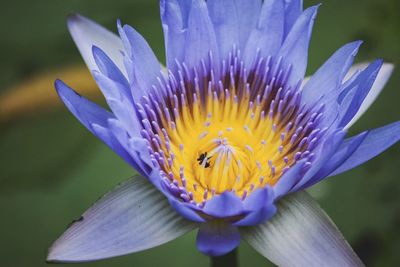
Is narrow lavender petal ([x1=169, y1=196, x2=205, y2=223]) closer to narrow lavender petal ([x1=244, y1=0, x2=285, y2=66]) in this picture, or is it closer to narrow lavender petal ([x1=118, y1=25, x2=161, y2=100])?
narrow lavender petal ([x1=118, y1=25, x2=161, y2=100])

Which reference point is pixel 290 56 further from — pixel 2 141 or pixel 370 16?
pixel 2 141

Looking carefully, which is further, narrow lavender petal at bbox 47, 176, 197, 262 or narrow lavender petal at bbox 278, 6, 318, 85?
narrow lavender petal at bbox 278, 6, 318, 85

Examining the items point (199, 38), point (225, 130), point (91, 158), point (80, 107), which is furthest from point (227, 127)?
point (91, 158)

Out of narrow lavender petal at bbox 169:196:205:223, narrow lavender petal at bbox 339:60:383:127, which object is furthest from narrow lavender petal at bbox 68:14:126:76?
narrow lavender petal at bbox 339:60:383:127

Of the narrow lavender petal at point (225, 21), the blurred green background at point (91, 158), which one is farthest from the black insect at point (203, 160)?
the blurred green background at point (91, 158)

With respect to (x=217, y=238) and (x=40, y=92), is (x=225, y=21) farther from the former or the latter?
(x=40, y=92)

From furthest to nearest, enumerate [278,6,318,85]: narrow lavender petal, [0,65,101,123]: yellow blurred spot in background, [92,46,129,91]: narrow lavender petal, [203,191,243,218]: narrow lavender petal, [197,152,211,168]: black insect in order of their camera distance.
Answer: [0,65,101,123]: yellow blurred spot in background → [197,152,211,168]: black insect → [278,6,318,85]: narrow lavender petal → [92,46,129,91]: narrow lavender petal → [203,191,243,218]: narrow lavender petal

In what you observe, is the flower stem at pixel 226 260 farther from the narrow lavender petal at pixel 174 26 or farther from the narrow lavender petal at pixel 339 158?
the narrow lavender petal at pixel 174 26

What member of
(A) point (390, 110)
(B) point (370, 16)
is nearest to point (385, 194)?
(A) point (390, 110)
